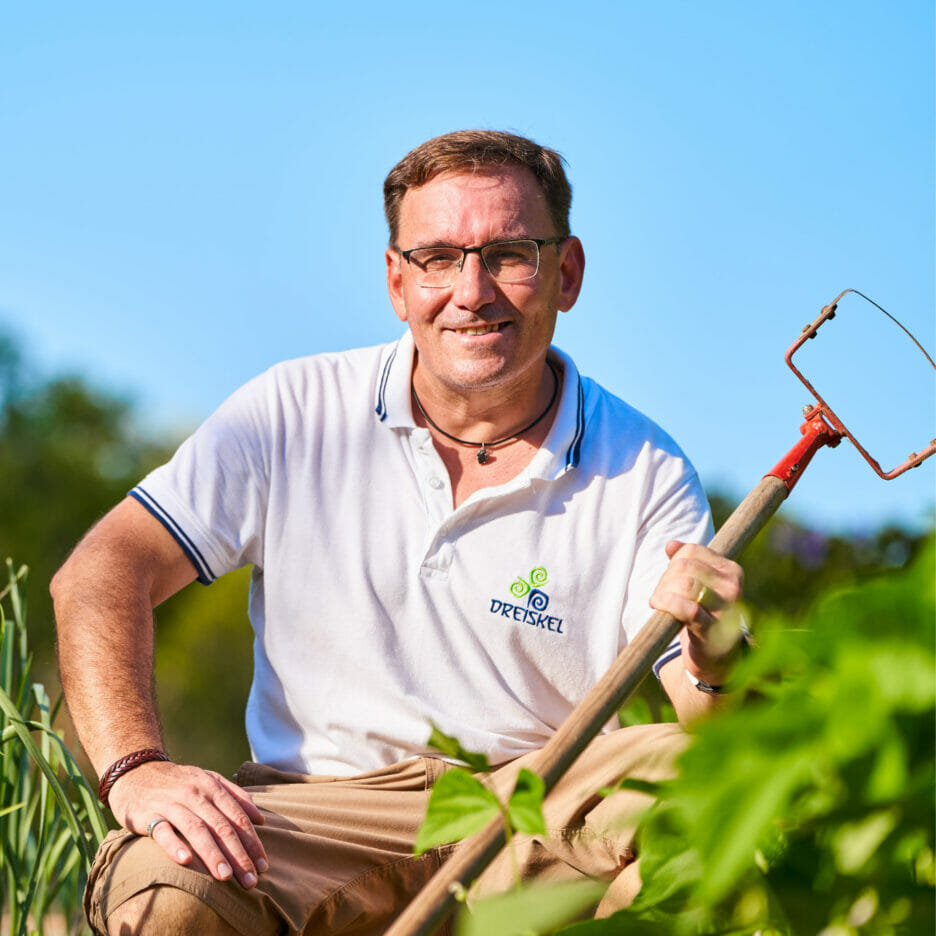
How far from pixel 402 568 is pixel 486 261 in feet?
2.16

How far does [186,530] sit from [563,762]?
1313 millimetres

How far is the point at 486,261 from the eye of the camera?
233 cm

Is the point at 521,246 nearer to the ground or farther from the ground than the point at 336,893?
farther from the ground

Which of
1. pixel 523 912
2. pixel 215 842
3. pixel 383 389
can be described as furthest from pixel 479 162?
pixel 523 912

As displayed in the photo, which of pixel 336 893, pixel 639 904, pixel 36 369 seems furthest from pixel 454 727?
pixel 36 369

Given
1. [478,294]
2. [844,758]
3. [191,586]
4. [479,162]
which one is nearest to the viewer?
[844,758]

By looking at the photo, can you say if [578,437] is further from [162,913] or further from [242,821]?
[162,913]

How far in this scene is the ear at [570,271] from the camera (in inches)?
101

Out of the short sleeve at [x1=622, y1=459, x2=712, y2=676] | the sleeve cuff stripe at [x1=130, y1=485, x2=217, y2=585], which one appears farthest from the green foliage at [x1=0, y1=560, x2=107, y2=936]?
the short sleeve at [x1=622, y1=459, x2=712, y2=676]

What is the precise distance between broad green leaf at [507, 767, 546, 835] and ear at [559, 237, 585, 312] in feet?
6.29

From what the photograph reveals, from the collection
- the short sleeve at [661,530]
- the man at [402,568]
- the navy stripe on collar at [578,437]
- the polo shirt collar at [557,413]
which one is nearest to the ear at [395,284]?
the man at [402,568]

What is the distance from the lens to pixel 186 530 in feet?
6.91

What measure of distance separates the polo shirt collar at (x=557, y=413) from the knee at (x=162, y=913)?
102 cm

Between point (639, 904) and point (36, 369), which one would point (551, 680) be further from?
point (36, 369)
